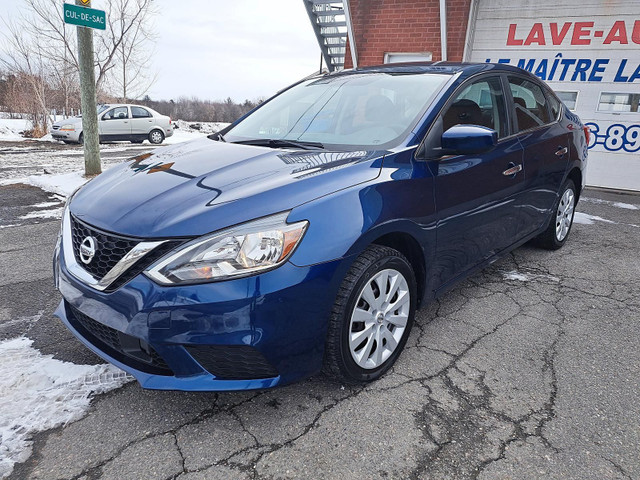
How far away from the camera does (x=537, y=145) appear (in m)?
3.43

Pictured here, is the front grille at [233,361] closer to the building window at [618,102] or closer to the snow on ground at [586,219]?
the snow on ground at [586,219]

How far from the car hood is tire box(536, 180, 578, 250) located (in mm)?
2557

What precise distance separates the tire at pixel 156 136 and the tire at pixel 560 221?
16.0 meters

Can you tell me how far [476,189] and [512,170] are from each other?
0.54 metres

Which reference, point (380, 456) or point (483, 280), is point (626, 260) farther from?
point (380, 456)

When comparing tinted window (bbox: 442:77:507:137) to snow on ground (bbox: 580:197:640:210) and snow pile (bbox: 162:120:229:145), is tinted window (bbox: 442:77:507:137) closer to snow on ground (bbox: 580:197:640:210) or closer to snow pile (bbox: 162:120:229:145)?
snow on ground (bbox: 580:197:640:210)

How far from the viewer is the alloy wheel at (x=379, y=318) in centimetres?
208

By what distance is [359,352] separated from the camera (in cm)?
212

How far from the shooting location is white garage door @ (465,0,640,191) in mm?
7520

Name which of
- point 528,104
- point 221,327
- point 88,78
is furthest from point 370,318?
point 88,78

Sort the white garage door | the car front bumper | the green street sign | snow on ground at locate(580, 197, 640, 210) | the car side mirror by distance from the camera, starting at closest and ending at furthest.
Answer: the car front bumper, the car side mirror, the green street sign, snow on ground at locate(580, 197, 640, 210), the white garage door

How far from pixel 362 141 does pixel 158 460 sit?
1811 mm

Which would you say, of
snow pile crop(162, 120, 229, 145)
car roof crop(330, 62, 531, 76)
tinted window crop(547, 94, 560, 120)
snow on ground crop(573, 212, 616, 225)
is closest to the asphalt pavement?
car roof crop(330, 62, 531, 76)

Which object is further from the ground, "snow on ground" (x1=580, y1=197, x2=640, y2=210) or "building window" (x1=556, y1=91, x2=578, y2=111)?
"building window" (x1=556, y1=91, x2=578, y2=111)
